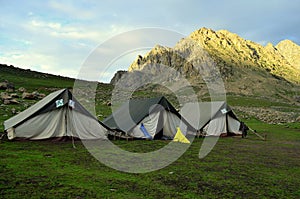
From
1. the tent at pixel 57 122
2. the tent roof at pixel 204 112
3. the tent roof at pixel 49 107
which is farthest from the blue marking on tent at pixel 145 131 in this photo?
the tent roof at pixel 204 112

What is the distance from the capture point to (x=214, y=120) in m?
24.5

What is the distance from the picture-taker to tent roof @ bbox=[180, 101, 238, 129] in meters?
24.3

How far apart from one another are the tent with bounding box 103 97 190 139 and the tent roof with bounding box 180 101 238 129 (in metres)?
2.18

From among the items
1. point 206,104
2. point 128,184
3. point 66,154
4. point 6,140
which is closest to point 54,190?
point 128,184

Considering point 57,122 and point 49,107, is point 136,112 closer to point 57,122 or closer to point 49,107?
point 57,122

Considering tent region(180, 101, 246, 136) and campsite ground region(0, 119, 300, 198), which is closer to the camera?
campsite ground region(0, 119, 300, 198)

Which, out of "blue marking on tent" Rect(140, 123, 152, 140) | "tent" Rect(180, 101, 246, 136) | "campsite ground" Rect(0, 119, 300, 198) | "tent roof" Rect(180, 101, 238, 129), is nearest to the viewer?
"campsite ground" Rect(0, 119, 300, 198)

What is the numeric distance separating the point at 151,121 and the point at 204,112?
6983 mm

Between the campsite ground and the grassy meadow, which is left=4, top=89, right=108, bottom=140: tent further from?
the campsite ground

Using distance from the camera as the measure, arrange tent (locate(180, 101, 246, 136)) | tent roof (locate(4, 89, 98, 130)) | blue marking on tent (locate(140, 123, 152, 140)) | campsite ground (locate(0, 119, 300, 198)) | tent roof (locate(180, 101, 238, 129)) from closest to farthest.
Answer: campsite ground (locate(0, 119, 300, 198)) → tent roof (locate(4, 89, 98, 130)) → blue marking on tent (locate(140, 123, 152, 140)) → tent (locate(180, 101, 246, 136)) → tent roof (locate(180, 101, 238, 129))

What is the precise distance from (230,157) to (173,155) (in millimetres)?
2869

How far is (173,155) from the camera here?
539 inches

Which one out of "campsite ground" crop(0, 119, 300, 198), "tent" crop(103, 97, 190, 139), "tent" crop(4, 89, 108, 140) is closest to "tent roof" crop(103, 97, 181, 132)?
"tent" crop(103, 97, 190, 139)

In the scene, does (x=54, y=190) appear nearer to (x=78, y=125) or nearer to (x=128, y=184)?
(x=128, y=184)
